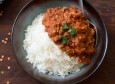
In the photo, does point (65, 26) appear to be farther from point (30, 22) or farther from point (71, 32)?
point (30, 22)

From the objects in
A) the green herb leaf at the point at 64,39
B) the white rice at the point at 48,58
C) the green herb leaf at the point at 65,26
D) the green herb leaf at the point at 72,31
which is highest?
the green herb leaf at the point at 65,26

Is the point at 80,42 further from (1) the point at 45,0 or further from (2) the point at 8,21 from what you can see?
(2) the point at 8,21

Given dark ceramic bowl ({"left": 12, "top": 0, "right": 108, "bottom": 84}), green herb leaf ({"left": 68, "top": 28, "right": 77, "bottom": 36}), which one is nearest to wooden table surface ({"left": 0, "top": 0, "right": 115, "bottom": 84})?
dark ceramic bowl ({"left": 12, "top": 0, "right": 108, "bottom": 84})

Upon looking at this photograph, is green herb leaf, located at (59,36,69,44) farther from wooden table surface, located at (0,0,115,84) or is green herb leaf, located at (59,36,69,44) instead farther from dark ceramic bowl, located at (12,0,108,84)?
wooden table surface, located at (0,0,115,84)

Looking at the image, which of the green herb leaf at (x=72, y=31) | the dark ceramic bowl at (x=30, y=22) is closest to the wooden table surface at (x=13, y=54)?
the dark ceramic bowl at (x=30, y=22)

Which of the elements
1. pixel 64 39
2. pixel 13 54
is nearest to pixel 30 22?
pixel 13 54

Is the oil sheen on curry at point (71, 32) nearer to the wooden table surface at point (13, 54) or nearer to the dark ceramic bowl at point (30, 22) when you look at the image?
the dark ceramic bowl at point (30, 22)
